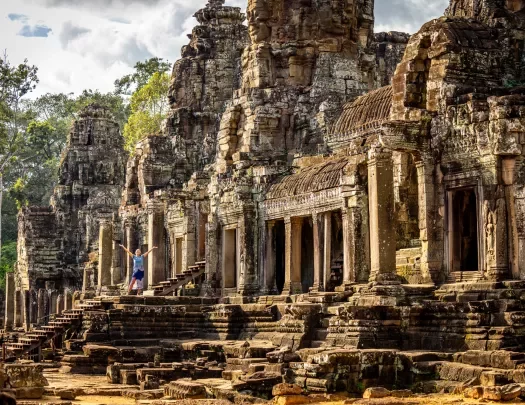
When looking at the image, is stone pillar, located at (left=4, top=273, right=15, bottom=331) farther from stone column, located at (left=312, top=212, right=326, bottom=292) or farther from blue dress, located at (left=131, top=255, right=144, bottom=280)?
stone column, located at (left=312, top=212, right=326, bottom=292)

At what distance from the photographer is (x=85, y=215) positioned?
52312mm

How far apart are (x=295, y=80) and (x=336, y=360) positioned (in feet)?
54.6

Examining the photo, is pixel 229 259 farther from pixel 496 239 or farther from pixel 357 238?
pixel 496 239

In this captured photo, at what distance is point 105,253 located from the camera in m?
43.0

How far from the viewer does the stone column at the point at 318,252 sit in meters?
27.2

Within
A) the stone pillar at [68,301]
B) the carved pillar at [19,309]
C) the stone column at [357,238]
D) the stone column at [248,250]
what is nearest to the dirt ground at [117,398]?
the stone column at [357,238]

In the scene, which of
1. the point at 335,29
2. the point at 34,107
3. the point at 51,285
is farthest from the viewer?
the point at 34,107

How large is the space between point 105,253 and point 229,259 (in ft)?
40.1

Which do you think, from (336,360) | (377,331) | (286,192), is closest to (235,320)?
(286,192)

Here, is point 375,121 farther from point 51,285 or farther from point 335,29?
point 51,285

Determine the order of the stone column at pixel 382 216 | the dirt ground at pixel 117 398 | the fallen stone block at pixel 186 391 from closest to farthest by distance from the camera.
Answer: the dirt ground at pixel 117 398 → the fallen stone block at pixel 186 391 → the stone column at pixel 382 216

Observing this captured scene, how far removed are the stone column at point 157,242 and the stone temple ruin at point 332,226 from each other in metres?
0.07

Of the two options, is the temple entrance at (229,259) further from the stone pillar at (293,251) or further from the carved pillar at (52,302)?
the carved pillar at (52,302)

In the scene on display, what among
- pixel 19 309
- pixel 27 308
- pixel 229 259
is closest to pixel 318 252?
pixel 229 259
